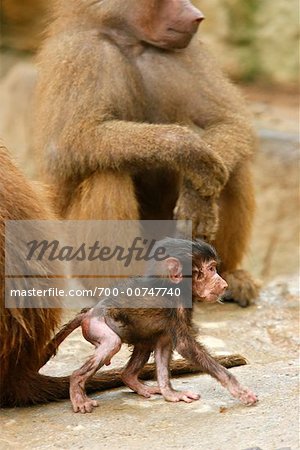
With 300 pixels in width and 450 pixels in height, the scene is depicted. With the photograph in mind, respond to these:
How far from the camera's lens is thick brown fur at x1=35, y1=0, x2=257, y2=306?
5.05m

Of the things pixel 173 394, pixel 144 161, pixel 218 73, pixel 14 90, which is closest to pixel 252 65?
pixel 14 90

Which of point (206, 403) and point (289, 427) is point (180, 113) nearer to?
point (206, 403)

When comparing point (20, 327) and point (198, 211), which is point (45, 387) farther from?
point (198, 211)

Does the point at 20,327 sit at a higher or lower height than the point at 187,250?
lower

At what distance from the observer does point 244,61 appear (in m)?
9.89

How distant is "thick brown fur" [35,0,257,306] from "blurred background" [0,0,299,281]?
9.38ft

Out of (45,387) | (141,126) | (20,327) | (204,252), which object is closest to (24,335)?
(20,327)

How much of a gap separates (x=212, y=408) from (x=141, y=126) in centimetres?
181

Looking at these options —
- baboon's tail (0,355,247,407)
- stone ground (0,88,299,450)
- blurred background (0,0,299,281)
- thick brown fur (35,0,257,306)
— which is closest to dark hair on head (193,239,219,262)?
baboon's tail (0,355,247,407)

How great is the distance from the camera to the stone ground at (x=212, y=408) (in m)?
3.36

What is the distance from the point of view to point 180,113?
5438 millimetres

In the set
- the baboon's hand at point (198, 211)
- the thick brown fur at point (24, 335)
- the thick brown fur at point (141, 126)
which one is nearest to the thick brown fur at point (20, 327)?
the thick brown fur at point (24, 335)

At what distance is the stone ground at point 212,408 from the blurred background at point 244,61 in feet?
9.77

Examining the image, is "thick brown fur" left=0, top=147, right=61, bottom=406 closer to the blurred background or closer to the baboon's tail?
the baboon's tail
